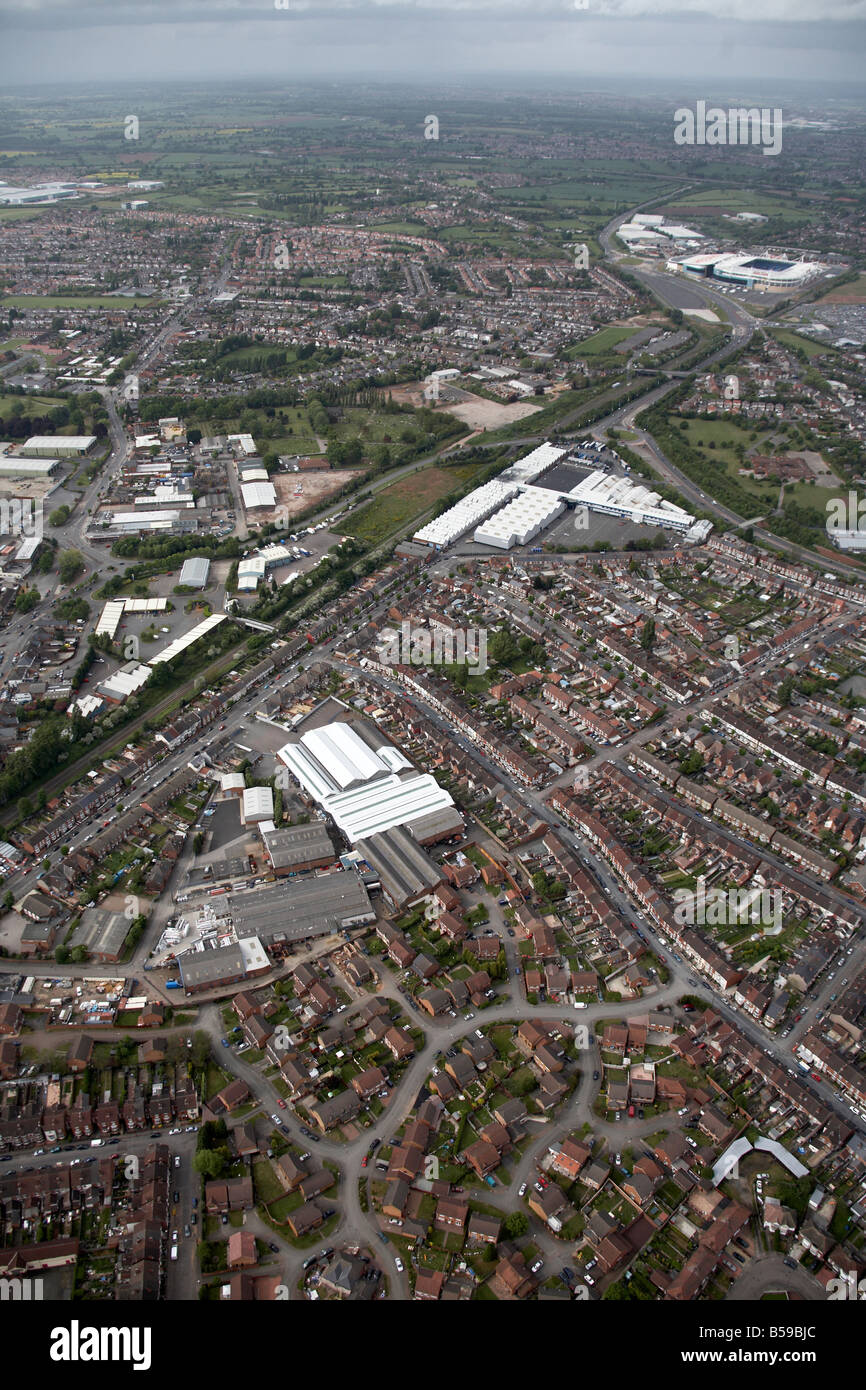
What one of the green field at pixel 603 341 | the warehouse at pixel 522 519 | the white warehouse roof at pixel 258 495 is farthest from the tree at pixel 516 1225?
the green field at pixel 603 341

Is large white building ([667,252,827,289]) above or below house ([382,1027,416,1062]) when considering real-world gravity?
above

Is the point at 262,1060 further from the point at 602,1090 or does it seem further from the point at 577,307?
the point at 577,307

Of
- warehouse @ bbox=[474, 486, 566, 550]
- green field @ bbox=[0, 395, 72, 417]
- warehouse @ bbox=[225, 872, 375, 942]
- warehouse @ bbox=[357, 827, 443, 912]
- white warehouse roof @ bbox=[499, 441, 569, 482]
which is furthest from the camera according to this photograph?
green field @ bbox=[0, 395, 72, 417]

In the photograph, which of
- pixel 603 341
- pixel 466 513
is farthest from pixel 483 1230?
pixel 603 341

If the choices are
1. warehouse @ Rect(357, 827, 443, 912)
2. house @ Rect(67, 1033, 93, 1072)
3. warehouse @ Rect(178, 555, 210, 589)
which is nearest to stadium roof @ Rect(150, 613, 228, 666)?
warehouse @ Rect(178, 555, 210, 589)

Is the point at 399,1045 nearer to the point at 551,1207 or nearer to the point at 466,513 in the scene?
the point at 551,1207

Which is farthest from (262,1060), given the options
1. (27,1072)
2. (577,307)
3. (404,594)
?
(577,307)

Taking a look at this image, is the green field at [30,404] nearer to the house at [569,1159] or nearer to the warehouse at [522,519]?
the warehouse at [522,519]

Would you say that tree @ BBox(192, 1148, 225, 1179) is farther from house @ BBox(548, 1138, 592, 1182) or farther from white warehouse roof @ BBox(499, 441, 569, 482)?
white warehouse roof @ BBox(499, 441, 569, 482)
